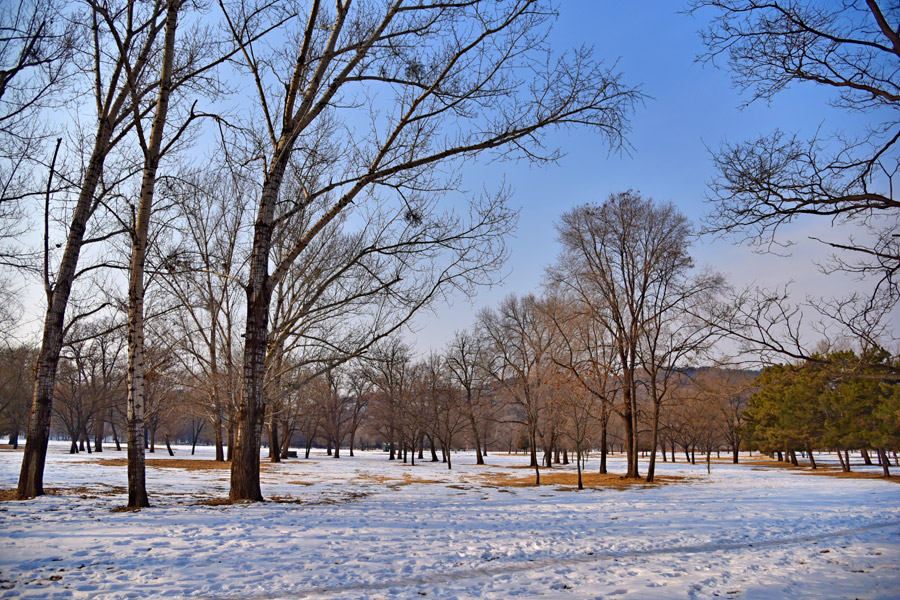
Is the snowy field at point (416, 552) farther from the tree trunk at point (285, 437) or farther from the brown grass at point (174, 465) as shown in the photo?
the tree trunk at point (285, 437)

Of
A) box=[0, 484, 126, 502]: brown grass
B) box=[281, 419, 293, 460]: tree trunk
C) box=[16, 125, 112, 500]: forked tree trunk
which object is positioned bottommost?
box=[281, 419, 293, 460]: tree trunk

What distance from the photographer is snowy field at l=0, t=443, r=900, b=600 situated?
4.71 metres

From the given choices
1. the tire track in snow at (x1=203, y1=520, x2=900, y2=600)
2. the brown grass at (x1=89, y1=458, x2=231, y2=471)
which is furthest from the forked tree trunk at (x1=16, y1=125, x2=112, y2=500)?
the brown grass at (x1=89, y1=458, x2=231, y2=471)

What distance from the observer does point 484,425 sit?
50.5 m

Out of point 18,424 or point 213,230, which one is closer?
point 213,230

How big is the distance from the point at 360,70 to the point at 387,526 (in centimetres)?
833

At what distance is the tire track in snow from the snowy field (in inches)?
1.1

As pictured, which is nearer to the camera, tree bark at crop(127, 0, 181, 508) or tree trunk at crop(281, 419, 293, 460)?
tree bark at crop(127, 0, 181, 508)

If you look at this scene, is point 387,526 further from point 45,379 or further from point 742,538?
point 45,379

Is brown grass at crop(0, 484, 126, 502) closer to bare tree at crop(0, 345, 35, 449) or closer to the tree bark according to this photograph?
the tree bark

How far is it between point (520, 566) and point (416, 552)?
135 centimetres

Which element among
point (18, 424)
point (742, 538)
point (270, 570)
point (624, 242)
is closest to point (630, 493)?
point (742, 538)

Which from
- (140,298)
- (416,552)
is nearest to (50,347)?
(140,298)

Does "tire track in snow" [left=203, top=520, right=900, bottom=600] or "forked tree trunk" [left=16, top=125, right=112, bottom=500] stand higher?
"forked tree trunk" [left=16, top=125, right=112, bottom=500]
